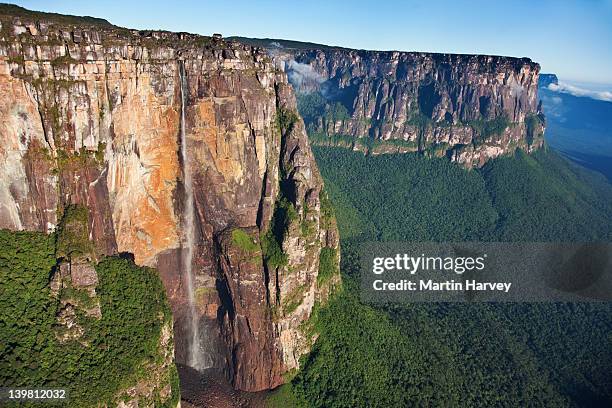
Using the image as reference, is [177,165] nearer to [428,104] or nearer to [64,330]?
[64,330]

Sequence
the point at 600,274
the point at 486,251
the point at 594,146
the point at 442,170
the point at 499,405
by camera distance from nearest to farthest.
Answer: the point at 499,405
the point at 600,274
the point at 486,251
the point at 442,170
the point at 594,146

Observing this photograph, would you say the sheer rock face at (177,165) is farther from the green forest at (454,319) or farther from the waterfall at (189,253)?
the green forest at (454,319)

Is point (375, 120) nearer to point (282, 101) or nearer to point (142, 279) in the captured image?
point (282, 101)

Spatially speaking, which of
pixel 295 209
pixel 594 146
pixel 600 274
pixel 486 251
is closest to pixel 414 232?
pixel 486 251

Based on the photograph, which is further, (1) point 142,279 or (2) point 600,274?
(2) point 600,274

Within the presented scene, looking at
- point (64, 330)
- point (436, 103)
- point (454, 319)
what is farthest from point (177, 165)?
point (436, 103)
